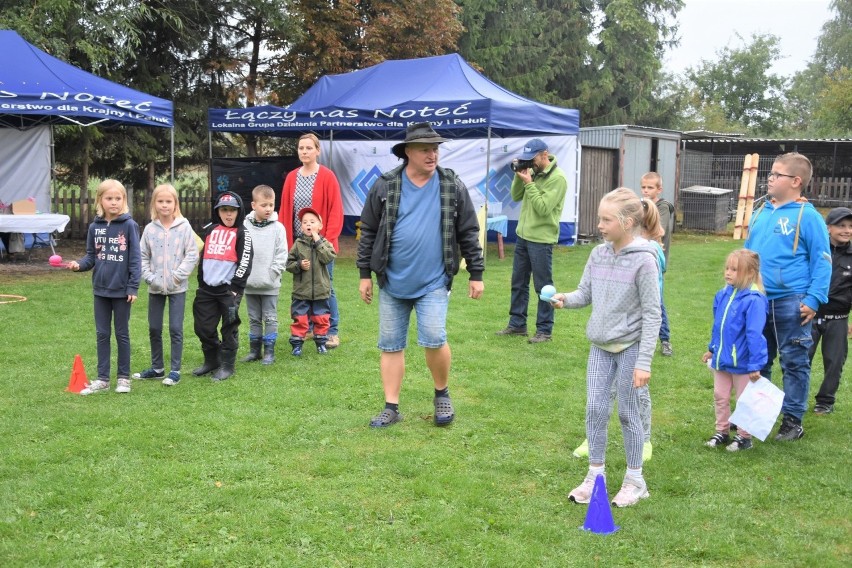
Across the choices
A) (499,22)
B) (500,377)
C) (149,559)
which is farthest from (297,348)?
(499,22)

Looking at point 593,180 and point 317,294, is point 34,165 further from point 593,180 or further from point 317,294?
point 593,180

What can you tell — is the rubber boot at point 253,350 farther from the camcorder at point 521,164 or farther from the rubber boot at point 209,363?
the camcorder at point 521,164

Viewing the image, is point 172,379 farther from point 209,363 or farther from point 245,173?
point 245,173

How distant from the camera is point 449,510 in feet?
13.4

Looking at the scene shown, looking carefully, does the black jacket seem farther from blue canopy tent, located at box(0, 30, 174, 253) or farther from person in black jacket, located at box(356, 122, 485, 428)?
blue canopy tent, located at box(0, 30, 174, 253)

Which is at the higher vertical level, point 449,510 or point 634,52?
point 634,52

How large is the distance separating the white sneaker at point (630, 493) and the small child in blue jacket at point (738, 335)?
3.36 feet

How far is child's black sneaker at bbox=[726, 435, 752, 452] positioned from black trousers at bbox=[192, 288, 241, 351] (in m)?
3.80

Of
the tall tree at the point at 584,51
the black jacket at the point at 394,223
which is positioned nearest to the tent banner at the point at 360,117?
the black jacket at the point at 394,223

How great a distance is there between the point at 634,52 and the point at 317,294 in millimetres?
31177

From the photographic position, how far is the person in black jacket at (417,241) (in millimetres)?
5102

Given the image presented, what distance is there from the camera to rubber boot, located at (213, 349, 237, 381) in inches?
258

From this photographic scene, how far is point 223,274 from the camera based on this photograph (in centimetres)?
644

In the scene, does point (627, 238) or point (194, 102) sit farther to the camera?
point (194, 102)
